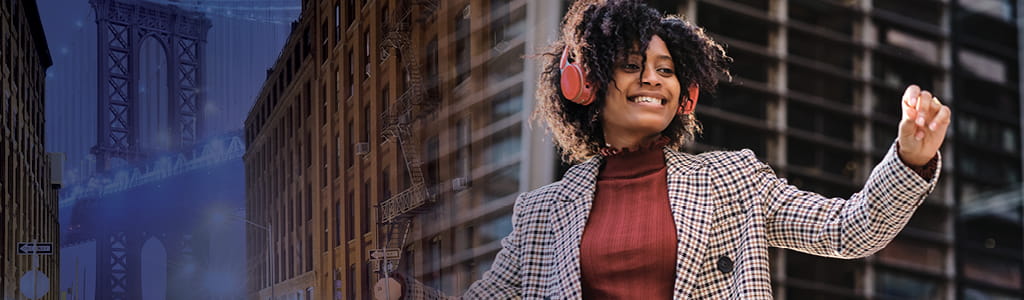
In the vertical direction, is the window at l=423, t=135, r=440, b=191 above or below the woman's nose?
above

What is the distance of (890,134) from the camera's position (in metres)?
3.66

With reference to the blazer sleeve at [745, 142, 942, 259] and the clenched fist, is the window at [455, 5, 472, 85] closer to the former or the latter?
the blazer sleeve at [745, 142, 942, 259]

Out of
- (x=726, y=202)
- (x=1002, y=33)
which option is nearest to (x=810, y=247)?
(x=726, y=202)

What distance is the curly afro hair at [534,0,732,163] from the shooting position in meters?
2.28

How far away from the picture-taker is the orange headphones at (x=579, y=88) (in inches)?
91.5

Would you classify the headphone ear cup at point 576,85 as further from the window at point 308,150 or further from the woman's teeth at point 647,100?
the window at point 308,150

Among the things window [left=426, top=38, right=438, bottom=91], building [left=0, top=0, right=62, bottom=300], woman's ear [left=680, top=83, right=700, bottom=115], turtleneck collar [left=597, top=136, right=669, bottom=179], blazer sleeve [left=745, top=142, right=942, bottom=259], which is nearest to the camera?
blazer sleeve [left=745, top=142, right=942, bottom=259]

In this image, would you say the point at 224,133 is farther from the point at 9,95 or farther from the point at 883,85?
the point at 883,85

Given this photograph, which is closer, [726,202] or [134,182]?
[726,202]

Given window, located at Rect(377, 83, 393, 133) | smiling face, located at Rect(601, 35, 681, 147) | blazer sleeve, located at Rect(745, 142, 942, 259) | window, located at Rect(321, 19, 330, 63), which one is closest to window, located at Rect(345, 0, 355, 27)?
window, located at Rect(321, 19, 330, 63)

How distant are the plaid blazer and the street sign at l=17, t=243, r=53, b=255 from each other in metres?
2.49

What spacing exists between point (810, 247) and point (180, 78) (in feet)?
10.1

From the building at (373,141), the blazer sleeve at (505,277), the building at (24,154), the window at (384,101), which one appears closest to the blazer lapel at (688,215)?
the blazer sleeve at (505,277)

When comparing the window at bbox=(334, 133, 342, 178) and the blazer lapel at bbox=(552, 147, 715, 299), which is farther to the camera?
the window at bbox=(334, 133, 342, 178)
